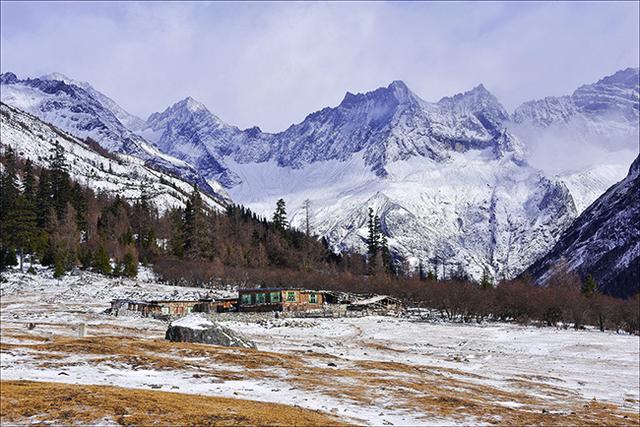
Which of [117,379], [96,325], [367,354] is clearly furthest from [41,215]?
[117,379]

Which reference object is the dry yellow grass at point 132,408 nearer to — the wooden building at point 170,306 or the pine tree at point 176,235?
the wooden building at point 170,306

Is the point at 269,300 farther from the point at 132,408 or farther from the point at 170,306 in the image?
the point at 132,408

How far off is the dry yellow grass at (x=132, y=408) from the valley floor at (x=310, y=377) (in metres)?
0.07

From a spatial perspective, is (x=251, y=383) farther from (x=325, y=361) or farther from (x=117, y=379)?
(x=325, y=361)

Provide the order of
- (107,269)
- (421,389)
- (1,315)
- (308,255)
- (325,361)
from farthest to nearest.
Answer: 1. (308,255)
2. (107,269)
3. (1,315)
4. (325,361)
5. (421,389)

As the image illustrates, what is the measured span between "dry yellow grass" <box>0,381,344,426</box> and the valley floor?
65mm

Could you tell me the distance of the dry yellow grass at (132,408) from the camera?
1659 cm

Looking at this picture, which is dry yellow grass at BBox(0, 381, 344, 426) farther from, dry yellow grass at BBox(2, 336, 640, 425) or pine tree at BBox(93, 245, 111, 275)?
pine tree at BBox(93, 245, 111, 275)

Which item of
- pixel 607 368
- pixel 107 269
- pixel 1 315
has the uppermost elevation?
pixel 107 269

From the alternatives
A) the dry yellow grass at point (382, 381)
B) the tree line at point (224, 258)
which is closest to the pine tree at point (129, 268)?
the tree line at point (224, 258)

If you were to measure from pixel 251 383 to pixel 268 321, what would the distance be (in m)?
47.6

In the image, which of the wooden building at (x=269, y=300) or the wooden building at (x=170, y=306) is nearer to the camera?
the wooden building at (x=170, y=306)

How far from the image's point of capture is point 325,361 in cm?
3697

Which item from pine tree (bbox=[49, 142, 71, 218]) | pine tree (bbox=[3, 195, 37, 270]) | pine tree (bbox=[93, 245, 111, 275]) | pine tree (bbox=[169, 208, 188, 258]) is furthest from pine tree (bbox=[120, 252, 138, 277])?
pine tree (bbox=[49, 142, 71, 218])
